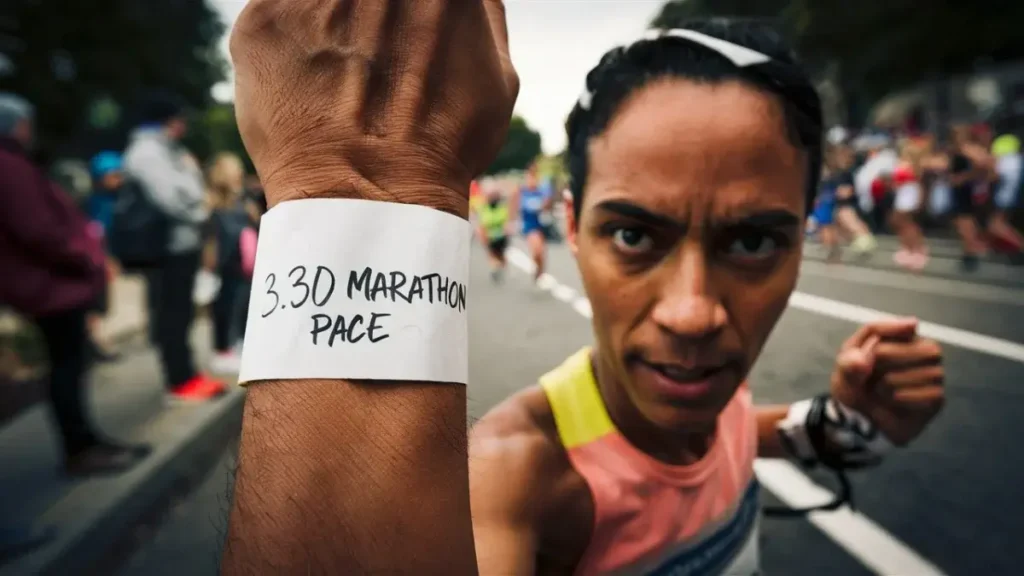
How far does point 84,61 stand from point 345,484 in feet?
62.6

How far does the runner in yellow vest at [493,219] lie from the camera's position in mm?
1003

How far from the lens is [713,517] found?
3.36 feet

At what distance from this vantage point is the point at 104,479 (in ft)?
10.7

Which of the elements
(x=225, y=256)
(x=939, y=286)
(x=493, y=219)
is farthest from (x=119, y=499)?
(x=939, y=286)

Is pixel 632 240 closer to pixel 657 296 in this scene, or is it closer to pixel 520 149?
pixel 657 296

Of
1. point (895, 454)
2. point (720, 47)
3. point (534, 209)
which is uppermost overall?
point (720, 47)

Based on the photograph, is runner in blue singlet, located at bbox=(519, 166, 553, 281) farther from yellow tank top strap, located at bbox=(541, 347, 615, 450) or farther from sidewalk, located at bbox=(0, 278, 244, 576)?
sidewalk, located at bbox=(0, 278, 244, 576)

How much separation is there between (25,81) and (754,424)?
59.5 ft

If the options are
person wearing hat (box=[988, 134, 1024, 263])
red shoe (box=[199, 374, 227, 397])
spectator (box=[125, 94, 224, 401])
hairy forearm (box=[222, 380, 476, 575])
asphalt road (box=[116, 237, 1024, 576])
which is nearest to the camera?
hairy forearm (box=[222, 380, 476, 575])

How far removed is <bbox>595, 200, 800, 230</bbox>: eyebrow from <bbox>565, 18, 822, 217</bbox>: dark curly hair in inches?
3.0

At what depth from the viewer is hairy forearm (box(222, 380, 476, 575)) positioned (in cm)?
55

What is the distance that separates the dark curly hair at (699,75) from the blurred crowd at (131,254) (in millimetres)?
1647

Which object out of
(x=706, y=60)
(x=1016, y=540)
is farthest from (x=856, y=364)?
(x=1016, y=540)

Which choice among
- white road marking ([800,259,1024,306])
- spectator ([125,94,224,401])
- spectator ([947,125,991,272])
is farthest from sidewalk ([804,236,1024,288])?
spectator ([125,94,224,401])
